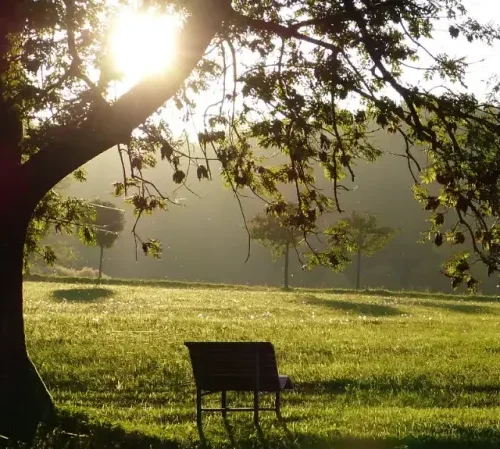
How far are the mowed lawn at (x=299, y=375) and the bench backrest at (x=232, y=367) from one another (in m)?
0.58

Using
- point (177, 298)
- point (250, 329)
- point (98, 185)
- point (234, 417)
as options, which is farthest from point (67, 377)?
point (98, 185)

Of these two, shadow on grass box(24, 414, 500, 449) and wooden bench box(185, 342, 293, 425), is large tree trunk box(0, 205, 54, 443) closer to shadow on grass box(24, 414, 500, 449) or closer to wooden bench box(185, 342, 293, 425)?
shadow on grass box(24, 414, 500, 449)

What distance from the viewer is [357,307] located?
41.9 metres

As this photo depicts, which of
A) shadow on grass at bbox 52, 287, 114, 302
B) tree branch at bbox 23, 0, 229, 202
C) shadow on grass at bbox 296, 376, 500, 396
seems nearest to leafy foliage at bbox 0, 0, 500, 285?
tree branch at bbox 23, 0, 229, 202

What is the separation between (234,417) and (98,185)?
A: 167775 mm

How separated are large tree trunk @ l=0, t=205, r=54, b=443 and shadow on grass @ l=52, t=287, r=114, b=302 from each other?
32964 mm

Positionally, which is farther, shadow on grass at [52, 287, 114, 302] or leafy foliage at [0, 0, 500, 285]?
shadow on grass at [52, 287, 114, 302]

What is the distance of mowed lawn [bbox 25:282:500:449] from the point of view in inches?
390

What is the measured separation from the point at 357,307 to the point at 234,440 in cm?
3283

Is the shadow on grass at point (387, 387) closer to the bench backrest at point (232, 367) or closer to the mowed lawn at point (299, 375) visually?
the mowed lawn at point (299, 375)

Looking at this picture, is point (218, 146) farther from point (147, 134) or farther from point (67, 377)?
A: point (67, 377)

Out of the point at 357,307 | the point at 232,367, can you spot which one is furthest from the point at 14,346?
the point at 357,307

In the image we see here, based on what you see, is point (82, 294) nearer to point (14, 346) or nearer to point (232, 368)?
point (232, 368)

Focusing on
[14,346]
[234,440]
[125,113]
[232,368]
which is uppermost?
[125,113]
